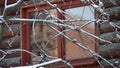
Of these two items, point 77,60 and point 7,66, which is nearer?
point 77,60

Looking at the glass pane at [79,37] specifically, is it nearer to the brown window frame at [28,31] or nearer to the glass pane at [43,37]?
the brown window frame at [28,31]

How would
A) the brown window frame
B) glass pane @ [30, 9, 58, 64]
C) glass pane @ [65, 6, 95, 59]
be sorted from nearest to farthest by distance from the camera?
1. glass pane @ [65, 6, 95, 59]
2. the brown window frame
3. glass pane @ [30, 9, 58, 64]

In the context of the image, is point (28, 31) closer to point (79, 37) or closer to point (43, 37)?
point (43, 37)

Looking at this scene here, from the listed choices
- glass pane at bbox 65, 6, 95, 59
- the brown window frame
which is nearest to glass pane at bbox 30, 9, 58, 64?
the brown window frame

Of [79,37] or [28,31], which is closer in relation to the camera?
[79,37]

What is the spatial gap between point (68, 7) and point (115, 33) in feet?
2.30

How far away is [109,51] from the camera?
16.9 ft

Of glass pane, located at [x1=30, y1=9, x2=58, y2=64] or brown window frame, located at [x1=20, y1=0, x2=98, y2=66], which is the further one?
glass pane, located at [x1=30, y1=9, x2=58, y2=64]

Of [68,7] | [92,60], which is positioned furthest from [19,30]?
[92,60]

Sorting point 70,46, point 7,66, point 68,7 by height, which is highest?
point 68,7

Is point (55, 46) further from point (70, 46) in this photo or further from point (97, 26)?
point (97, 26)

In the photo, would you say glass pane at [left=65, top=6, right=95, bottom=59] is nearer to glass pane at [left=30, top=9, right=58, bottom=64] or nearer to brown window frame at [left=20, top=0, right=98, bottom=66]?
brown window frame at [left=20, top=0, right=98, bottom=66]

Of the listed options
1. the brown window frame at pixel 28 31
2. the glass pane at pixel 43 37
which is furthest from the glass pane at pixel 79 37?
the glass pane at pixel 43 37

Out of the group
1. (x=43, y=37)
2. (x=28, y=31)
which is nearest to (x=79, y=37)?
(x=43, y=37)
